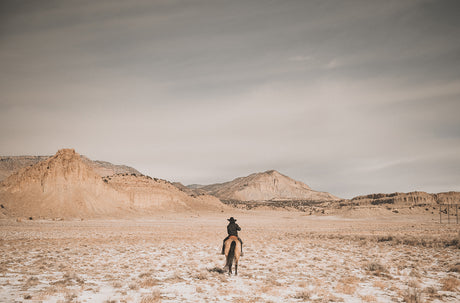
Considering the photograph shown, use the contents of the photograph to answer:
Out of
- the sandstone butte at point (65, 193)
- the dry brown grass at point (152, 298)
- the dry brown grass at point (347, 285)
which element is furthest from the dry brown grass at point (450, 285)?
the sandstone butte at point (65, 193)

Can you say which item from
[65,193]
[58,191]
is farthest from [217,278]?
[58,191]

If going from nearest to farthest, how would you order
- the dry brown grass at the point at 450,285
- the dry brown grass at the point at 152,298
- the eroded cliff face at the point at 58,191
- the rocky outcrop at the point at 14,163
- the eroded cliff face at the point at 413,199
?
the dry brown grass at the point at 152,298, the dry brown grass at the point at 450,285, the eroded cliff face at the point at 58,191, the eroded cliff face at the point at 413,199, the rocky outcrop at the point at 14,163

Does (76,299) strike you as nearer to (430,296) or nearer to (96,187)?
(430,296)

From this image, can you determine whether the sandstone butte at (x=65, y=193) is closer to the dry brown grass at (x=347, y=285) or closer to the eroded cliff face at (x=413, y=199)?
the dry brown grass at (x=347, y=285)

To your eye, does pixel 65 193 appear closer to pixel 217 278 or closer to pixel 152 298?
pixel 217 278

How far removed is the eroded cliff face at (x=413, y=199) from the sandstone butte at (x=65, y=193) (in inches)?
3711

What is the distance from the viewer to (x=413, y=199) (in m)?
117

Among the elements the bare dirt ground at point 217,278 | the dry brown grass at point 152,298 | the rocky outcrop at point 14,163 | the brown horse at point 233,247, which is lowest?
the bare dirt ground at point 217,278

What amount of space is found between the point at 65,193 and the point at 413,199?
406 ft

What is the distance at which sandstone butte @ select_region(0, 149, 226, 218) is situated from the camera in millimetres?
56188

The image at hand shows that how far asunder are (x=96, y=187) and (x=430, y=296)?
233ft

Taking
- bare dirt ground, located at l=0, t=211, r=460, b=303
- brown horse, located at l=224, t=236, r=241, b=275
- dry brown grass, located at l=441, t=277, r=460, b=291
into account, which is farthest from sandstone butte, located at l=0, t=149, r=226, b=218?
dry brown grass, located at l=441, t=277, r=460, b=291

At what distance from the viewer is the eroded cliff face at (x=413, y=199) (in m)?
116

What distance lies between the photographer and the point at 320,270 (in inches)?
512
